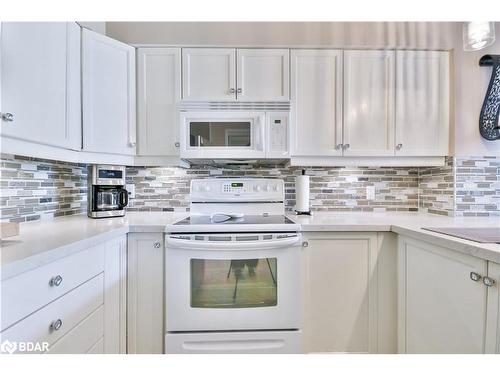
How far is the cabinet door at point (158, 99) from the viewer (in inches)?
72.1

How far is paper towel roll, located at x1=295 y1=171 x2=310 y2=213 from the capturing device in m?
1.95

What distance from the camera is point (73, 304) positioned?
1.03m

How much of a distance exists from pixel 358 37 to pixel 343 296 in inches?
69.6

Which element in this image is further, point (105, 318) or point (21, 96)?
point (105, 318)

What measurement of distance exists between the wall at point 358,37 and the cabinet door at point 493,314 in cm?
122

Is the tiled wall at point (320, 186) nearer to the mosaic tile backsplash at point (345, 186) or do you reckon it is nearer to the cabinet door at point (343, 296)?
the mosaic tile backsplash at point (345, 186)

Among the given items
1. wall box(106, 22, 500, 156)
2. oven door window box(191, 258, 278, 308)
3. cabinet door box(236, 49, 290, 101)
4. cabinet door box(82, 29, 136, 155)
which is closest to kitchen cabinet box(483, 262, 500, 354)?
oven door window box(191, 258, 278, 308)

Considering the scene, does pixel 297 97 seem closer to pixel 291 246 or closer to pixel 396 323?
pixel 291 246

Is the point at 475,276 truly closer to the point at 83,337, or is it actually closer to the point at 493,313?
the point at 493,313

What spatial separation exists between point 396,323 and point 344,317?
308 millimetres

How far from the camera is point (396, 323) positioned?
1.51 m

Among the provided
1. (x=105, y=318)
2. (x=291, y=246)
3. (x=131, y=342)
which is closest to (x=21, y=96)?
(x=105, y=318)

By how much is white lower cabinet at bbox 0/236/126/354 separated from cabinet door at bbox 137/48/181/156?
0.75 m

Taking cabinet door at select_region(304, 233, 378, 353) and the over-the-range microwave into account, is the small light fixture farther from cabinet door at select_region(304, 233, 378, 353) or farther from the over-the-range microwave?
cabinet door at select_region(304, 233, 378, 353)
